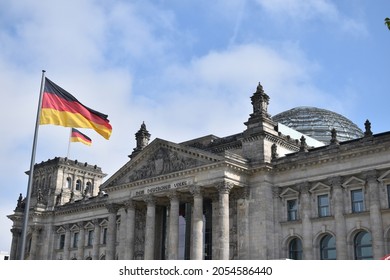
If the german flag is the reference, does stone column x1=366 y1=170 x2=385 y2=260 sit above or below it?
below

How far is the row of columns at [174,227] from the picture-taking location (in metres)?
46.4

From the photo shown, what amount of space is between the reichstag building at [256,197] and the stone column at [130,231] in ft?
0.35

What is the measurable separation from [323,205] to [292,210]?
3.23m

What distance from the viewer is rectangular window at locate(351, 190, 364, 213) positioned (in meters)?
43.0

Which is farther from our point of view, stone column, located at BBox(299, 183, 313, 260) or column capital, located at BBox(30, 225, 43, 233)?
column capital, located at BBox(30, 225, 43, 233)

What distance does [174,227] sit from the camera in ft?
164

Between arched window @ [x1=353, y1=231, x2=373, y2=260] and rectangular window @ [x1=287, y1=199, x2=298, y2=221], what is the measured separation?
6188mm

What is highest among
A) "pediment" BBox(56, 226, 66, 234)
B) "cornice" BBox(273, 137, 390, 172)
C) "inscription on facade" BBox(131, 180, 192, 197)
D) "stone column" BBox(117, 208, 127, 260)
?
"cornice" BBox(273, 137, 390, 172)

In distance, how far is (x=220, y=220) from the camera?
4650 cm

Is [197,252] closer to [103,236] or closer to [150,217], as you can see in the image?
[150,217]

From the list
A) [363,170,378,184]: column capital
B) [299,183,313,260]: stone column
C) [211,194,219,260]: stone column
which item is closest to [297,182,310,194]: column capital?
[299,183,313,260]: stone column

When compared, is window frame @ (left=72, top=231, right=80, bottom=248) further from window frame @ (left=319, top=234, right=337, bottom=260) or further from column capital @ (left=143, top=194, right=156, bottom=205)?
window frame @ (left=319, top=234, right=337, bottom=260)
